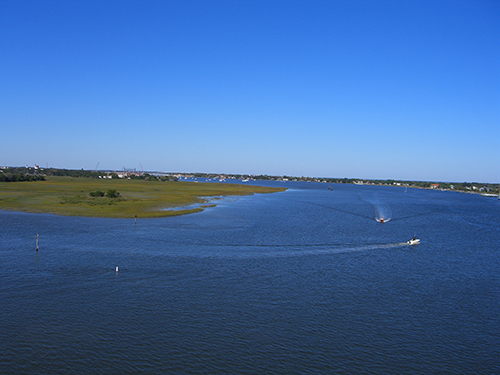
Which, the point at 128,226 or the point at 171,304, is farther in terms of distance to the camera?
the point at 128,226

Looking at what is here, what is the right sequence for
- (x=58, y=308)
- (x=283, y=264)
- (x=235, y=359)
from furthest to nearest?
(x=283, y=264), (x=58, y=308), (x=235, y=359)

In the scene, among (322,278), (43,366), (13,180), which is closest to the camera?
(43,366)

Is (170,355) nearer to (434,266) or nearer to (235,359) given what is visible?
(235,359)

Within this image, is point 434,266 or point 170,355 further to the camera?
point 434,266

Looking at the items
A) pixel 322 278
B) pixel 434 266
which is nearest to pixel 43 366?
pixel 322 278

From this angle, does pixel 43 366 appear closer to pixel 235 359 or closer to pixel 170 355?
pixel 170 355

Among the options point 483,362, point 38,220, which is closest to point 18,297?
point 483,362
